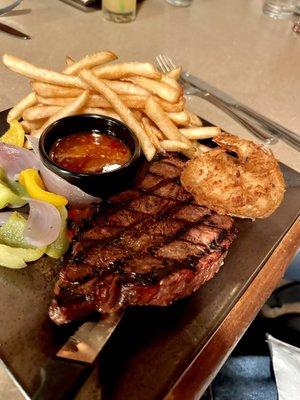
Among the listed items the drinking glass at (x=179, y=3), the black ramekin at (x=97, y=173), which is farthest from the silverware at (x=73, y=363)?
the drinking glass at (x=179, y=3)

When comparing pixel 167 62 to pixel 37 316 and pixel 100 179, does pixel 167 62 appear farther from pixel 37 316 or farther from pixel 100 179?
pixel 37 316

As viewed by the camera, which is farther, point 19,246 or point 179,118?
point 179,118

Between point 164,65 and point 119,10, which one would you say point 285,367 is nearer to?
point 164,65

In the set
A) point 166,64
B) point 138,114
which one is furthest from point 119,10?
point 138,114

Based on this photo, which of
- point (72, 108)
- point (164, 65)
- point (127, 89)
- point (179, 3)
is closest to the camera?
point (72, 108)

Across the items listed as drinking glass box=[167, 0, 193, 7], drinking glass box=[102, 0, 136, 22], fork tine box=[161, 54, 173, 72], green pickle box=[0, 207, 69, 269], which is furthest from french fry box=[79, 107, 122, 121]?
drinking glass box=[167, 0, 193, 7]

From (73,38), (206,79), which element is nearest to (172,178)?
(206,79)

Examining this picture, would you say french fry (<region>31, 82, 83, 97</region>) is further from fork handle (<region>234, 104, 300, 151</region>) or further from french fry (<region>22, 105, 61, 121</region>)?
fork handle (<region>234, 104, 300, 151</region>)

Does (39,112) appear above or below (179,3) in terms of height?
below
